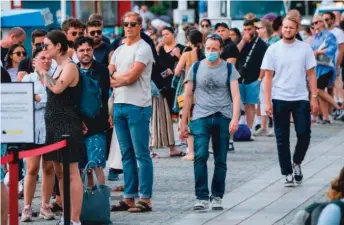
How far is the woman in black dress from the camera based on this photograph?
33.3 ft

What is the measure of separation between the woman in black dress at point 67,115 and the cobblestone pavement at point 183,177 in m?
0.87

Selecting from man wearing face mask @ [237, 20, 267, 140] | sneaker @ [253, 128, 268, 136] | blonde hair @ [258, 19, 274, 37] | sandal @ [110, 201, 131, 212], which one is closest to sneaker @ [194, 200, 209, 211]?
sandal @ [110, 201, 131, 212]

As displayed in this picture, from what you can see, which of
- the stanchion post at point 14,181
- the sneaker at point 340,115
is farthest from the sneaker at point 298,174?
the sneaker at point 340,115

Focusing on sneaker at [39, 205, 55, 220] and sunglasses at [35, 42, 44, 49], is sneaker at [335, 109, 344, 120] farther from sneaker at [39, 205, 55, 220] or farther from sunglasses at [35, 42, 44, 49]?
sneaker at [39, 205, 55, 220]

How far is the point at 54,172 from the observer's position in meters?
11.0

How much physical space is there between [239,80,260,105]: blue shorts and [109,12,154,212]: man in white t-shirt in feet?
20.5

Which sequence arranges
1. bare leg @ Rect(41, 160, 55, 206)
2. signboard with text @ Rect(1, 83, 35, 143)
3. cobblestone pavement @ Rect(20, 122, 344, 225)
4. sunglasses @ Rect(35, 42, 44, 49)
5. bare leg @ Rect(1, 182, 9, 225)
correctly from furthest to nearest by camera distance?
sunglasses @ Rect(35, 42, 44, 49) < cobblestone pavement @ Rect(20, 122, 344, 225) < bare leg @ Rect(41, 160, 55, 206) < bare leg @ Rect(1, 182, 9, 225) < signboard with text @ Rect(1, 83, 35, 143)

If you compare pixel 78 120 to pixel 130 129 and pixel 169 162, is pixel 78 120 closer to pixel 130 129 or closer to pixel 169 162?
pixel 130 129

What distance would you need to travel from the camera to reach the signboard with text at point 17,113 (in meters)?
9.01

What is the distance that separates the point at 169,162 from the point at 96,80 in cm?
497

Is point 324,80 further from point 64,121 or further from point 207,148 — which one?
point 64,121

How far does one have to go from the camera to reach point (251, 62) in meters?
17.5

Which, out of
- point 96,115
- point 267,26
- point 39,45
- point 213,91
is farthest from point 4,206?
point 267,26

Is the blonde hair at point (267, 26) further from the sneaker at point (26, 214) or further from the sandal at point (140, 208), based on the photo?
the sneaker at point (26, 214)
